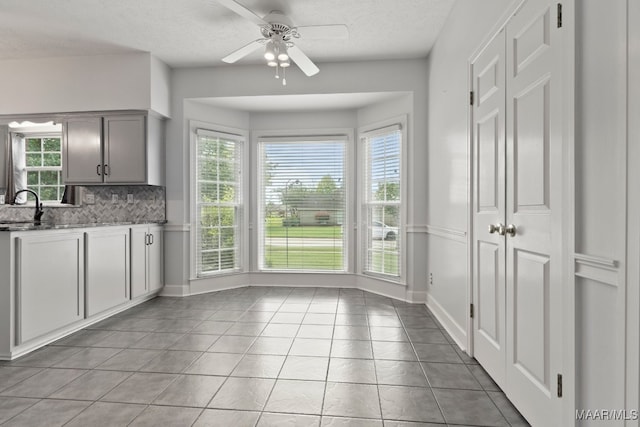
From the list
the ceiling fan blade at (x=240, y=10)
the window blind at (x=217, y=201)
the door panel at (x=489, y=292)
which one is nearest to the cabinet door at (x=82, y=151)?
the window blind at (x=217, y=201)

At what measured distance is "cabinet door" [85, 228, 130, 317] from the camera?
3.29 metres

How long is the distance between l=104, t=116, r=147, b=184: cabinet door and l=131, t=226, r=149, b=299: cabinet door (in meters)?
0.63

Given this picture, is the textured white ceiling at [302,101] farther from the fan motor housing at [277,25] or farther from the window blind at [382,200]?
the fan motor housing at [277,25]

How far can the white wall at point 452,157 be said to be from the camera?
2.68m

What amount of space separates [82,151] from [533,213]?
4.66 meters

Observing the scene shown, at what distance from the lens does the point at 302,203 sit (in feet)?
16.6

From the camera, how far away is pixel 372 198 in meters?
4.74

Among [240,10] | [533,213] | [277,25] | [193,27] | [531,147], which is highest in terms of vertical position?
[193,27]

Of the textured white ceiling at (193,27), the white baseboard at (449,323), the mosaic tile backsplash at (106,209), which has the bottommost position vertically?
the white baseboard at (449,323)

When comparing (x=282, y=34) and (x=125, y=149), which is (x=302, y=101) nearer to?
(x=282, y=34)

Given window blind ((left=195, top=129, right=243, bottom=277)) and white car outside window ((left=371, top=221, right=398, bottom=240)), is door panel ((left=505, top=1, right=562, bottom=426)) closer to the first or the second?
white car outside window ((left=371, top=221, right=398, bottom=240))

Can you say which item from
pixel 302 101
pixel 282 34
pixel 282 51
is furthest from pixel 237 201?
pixel 282 34

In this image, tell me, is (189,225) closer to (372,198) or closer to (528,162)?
(372,198)

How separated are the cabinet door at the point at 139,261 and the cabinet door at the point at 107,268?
0.09 meters
